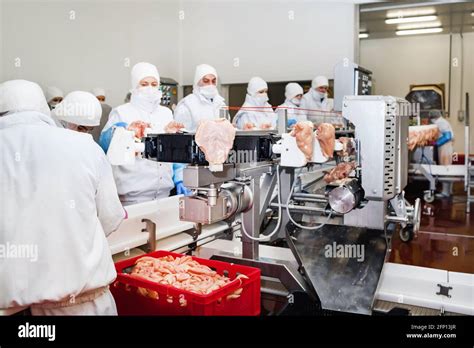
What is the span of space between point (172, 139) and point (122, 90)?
4.25m

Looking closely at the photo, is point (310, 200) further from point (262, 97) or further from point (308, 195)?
point (262, 97)

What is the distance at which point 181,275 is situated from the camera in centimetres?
150

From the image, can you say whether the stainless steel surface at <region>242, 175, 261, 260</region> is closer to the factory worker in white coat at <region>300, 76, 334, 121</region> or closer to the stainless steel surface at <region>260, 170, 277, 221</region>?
the stainless steel surface at <region>260, 170, 277, 221</region>

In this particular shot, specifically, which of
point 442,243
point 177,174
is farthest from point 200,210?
point 442,243

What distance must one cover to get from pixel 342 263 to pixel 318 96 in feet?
13.8

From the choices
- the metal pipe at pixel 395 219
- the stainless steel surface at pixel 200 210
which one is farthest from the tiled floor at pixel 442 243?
the stainless steel surface at pixel 200 210

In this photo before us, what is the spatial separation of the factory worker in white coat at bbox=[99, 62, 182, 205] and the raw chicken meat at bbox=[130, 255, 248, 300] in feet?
3.58

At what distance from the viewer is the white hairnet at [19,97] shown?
4.29 feet

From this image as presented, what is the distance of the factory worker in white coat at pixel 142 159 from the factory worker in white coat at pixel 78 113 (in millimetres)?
170

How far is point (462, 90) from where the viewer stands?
27.6 ft

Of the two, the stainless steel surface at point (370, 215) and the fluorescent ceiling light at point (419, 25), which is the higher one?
the fluorescent ceiling light at point (419, 25)

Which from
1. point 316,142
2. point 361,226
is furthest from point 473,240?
point 316,142

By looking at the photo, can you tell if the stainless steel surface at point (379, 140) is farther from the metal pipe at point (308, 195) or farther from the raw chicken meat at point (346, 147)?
the metal pipe at point (308, 195)

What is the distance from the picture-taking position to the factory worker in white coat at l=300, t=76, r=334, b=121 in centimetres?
565
